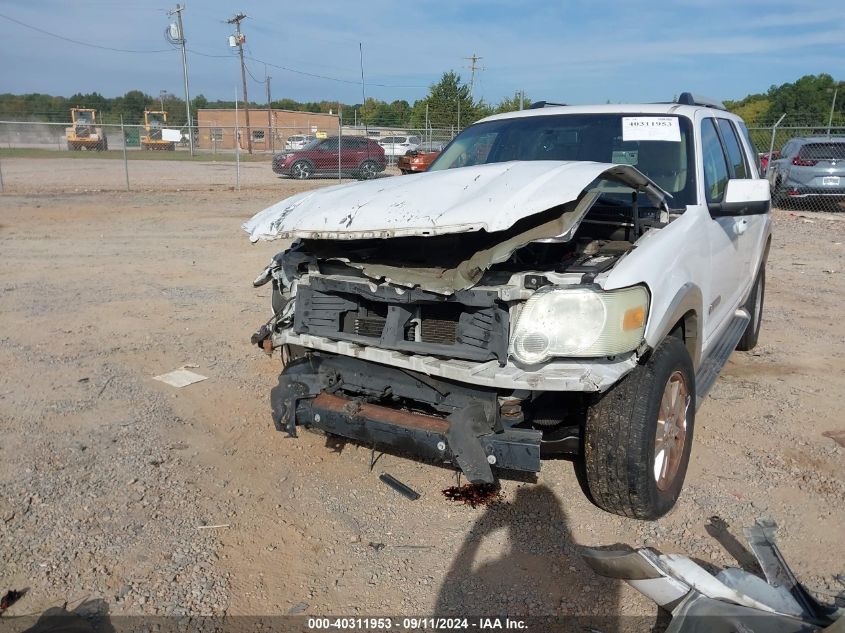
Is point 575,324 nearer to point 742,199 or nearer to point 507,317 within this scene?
point 507,317

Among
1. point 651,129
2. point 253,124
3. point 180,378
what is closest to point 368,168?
point 180,378

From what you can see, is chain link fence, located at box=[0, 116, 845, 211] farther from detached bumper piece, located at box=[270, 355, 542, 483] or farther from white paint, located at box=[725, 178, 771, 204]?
detached bumper piece, located at box=[270, 355, 542, 483]

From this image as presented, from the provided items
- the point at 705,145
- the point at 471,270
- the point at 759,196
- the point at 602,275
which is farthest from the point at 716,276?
the point at 471,270

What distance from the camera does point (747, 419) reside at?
4520 millimetres

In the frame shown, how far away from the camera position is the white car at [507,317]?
9.20ft

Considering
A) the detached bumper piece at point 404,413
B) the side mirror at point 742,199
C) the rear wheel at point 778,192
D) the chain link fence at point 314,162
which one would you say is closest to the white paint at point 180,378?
the detached bumper piece at point 404,413

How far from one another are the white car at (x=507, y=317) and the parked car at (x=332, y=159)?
2097cm

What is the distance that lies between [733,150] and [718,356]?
170 cm

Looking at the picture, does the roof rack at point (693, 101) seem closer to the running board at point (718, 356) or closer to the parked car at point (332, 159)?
the running board at point (718, 356)

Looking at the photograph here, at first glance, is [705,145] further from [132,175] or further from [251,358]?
[132,175]

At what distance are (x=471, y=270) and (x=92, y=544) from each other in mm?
2098

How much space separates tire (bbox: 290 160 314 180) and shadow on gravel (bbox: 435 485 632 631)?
23.2 meters

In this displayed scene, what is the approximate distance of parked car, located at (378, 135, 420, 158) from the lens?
3177 cm

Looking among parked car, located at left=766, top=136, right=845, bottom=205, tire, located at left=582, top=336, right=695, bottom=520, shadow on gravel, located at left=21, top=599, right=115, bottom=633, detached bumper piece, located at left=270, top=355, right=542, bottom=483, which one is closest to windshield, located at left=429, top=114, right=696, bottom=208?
tire, located at left=582, top=336, right=695, bottom=520
